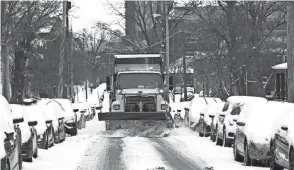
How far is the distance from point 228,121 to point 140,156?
3.69 m

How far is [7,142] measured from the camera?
11617 mm

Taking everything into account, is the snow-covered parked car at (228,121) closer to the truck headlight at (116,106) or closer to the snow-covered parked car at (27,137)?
the snow-covered parked car at (27,137)

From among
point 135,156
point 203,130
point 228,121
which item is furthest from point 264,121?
point 203,130

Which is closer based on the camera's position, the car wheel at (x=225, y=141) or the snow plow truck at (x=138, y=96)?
the car wheel at (x=225, y=141)

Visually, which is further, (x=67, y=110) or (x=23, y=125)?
(x=67, y=110)

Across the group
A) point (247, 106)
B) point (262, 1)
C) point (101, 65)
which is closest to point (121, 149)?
point (247, 106)

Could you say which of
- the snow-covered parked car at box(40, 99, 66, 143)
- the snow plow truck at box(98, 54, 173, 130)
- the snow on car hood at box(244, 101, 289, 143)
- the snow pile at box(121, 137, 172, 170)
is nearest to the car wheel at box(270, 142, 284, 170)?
the snow on car hood at box(244, 101, 289, 143)

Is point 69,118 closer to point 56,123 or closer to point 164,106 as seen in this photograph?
point 164,106

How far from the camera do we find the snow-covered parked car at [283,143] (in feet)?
41.3

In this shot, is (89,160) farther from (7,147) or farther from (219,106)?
(219,106)

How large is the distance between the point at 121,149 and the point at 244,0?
26.6 m

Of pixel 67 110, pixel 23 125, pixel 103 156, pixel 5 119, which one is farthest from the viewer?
pixel 67 110

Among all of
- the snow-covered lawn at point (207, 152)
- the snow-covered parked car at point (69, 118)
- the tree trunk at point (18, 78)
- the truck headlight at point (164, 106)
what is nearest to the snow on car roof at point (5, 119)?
the snow-covered lawn at point (207, 152)

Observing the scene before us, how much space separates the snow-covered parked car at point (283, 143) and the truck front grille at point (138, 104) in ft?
48.9
